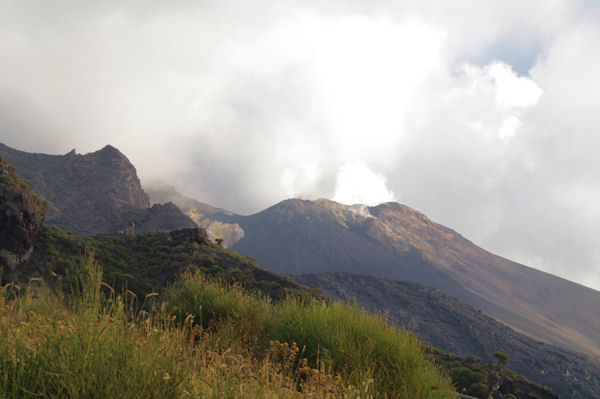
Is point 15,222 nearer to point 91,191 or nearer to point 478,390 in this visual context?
point 478,390

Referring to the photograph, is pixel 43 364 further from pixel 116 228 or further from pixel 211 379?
pixel 116 228

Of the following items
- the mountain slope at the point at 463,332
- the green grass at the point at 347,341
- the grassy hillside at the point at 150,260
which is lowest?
the mountain slope at the point at 463,332

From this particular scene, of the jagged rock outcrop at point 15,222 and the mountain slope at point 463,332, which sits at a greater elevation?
the jagged rock outcrop at point 15,222

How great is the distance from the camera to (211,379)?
3.16 m

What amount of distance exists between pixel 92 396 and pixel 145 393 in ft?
1.25

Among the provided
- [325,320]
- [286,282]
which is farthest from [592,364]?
[325,320]

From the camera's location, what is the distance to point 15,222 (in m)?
23.2

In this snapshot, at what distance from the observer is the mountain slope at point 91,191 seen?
344 ft

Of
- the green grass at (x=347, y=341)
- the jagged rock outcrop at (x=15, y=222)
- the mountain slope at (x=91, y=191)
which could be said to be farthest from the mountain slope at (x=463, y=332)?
the green grass at (x=347, y=341)

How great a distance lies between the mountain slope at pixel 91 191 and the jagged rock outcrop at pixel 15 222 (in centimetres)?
7699

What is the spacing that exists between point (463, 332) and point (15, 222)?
419 feet

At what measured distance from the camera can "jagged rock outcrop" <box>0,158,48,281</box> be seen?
21.8 meters

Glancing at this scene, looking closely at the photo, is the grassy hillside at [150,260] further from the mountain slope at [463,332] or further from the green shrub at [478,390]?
the mountain slope at [463,332]

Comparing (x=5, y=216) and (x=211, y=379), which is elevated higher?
(x=211, y=379)
